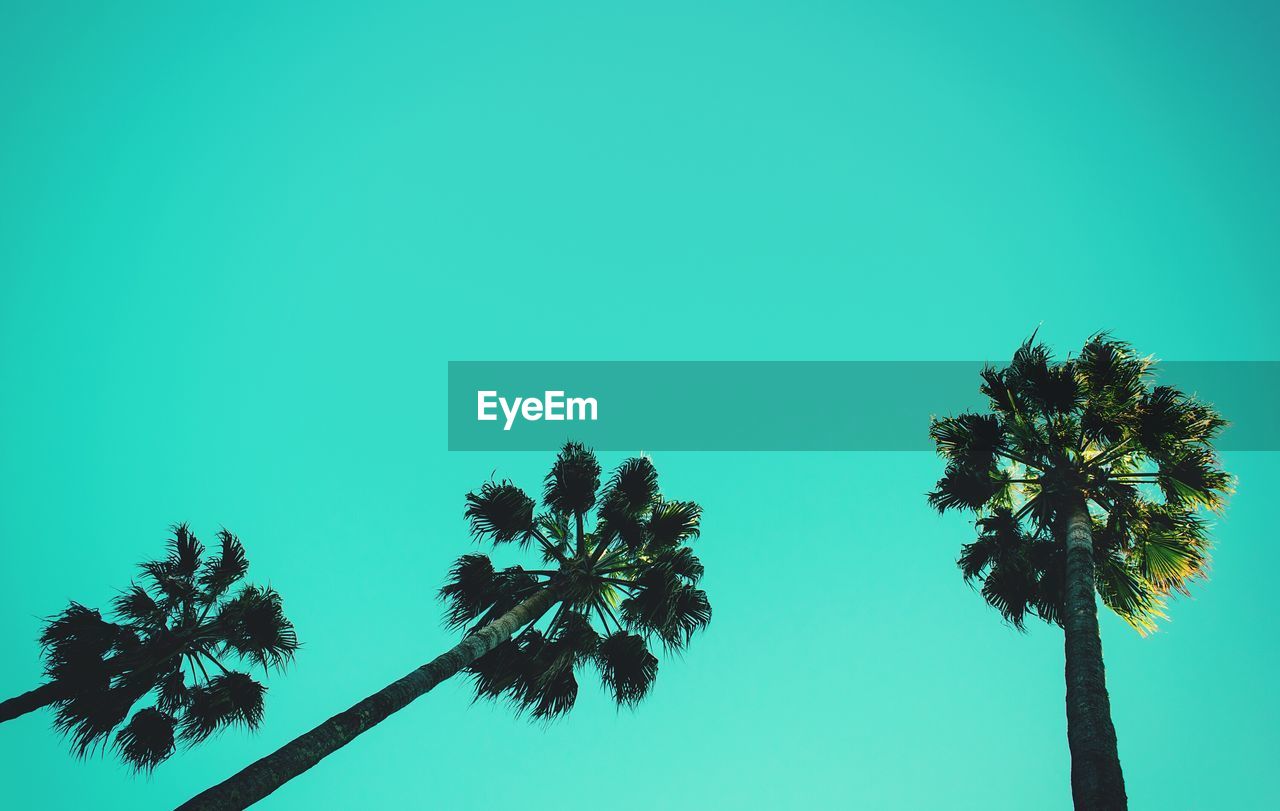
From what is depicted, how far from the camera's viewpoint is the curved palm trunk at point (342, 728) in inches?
265

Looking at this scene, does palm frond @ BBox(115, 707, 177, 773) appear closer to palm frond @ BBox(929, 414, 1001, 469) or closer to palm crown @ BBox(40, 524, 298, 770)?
palm crown @ BBox(40, 524, 298, 770)

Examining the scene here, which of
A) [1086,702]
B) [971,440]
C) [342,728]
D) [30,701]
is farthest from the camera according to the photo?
[971,440]

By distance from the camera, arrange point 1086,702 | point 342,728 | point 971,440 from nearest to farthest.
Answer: point 342,728 → point 1086,702 → point 971,440

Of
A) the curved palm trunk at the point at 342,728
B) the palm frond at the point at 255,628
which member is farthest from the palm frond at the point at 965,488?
the palm frond at the point at 255,628

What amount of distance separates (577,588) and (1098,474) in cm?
967

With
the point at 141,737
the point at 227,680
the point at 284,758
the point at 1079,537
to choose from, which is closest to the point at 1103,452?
the point at 1079,537

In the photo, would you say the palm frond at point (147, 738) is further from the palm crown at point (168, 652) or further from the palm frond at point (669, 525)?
the palm frond at point (669, 525)

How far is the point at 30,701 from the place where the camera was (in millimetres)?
12086

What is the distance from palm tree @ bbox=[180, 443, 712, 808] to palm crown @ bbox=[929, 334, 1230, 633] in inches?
227

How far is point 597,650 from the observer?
13570 mm

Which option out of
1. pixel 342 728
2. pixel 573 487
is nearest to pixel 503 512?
pixel 573 487

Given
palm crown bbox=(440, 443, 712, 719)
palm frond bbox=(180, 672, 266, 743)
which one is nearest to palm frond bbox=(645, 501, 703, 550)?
palm crown bbox=(440, 443, 712, 719)

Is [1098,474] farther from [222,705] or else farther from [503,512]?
[222,705]

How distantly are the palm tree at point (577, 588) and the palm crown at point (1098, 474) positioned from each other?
5772mm
